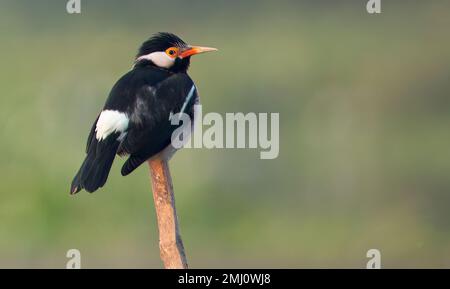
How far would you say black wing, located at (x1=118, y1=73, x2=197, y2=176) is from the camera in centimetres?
734

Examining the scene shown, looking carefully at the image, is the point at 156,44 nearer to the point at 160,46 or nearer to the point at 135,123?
the point at 160,46

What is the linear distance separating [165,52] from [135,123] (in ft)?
2.82

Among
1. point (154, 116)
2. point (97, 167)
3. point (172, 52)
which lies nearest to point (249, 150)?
point (172, 52)

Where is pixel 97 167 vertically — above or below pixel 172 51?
below

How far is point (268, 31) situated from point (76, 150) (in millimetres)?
4898

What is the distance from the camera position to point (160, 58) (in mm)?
8117

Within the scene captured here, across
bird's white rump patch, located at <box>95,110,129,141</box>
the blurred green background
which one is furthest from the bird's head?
the blurred green background

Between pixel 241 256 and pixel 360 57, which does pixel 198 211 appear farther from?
pixel 360 57

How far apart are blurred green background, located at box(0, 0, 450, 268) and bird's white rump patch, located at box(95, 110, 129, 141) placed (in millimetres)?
3764

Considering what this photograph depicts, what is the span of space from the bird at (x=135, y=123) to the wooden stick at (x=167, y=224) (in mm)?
195

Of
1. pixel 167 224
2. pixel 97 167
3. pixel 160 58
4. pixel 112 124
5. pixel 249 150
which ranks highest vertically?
pixel 160 58

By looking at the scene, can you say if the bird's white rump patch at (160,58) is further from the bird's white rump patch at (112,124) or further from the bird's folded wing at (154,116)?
the bird's white rump patch at (112,124)

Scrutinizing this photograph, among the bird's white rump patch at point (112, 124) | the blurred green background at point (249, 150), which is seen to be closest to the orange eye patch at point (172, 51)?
the bird's white rump patch at point (112, 124)

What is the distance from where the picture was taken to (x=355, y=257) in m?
11.6
